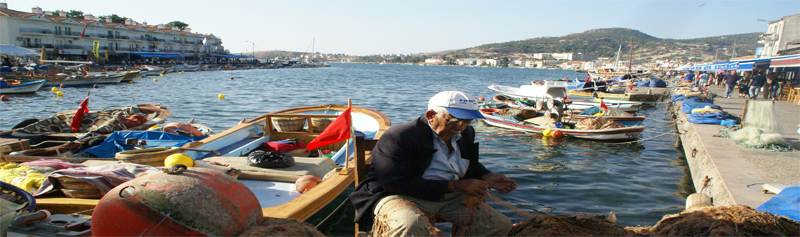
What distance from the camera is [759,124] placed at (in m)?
8.38

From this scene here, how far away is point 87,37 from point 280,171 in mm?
73149

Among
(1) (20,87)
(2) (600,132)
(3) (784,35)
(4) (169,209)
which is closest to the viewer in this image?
(4) (169,209)

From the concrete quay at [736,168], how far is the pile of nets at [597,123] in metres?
2.81

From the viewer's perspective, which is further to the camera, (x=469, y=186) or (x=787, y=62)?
(x=787, y=62)

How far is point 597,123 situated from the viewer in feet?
41.0

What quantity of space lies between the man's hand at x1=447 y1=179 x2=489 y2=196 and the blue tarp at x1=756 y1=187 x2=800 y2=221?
2.93m

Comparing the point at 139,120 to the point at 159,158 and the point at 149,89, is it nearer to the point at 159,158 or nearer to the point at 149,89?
the point at 159,158

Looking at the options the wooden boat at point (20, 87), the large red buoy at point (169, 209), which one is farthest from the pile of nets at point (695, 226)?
the wooden boat at point (20, 87)

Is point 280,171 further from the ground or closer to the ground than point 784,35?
closer to the ground

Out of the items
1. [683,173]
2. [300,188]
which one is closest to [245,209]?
[300,188]

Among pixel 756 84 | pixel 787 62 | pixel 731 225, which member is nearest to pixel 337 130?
pixel 731 225

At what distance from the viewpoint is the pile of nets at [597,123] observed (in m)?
12.4

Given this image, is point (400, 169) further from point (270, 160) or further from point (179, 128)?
point (179, 128)

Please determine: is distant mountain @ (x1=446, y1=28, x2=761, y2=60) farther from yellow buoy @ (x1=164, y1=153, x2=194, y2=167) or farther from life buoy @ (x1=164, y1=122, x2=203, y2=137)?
yellow buoy @ (x1=164, y1=153, x2=194, y2=167)
